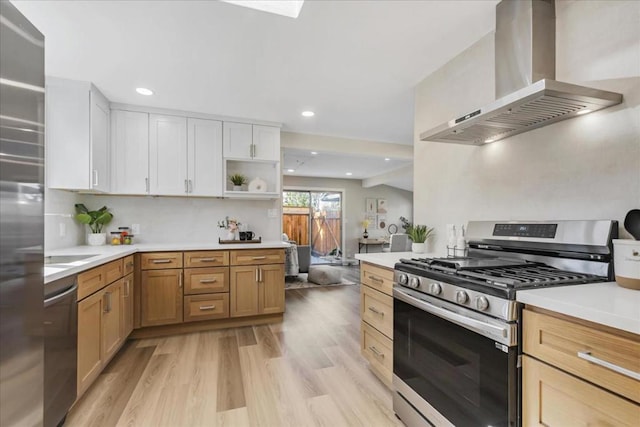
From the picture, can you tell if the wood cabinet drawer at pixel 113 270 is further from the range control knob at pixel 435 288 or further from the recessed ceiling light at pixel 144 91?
the range control knob at pixel 435 288

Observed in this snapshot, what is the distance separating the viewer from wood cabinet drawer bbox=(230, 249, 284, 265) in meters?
3.25

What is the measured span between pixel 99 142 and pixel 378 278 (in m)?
2.91

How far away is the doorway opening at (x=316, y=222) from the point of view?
8250 millimetres

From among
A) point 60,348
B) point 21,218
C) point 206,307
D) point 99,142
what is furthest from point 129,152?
point 21,218

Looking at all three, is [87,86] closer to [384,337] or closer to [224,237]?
[224,237]

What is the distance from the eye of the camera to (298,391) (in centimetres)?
204

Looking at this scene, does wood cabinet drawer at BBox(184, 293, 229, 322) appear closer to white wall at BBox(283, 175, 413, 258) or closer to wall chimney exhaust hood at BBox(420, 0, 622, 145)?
wall chimney exhaust hood at BBox(420, 0, 622, 145)

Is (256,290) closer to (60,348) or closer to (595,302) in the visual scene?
(60,348)

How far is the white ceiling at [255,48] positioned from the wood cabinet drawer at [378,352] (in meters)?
2.03

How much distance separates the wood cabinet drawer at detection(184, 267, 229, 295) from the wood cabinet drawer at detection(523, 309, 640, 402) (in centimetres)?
279

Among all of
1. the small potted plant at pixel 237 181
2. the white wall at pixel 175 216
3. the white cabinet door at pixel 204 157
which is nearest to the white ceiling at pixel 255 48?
the white cabinet door at pixel 204 157

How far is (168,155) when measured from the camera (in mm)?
3328

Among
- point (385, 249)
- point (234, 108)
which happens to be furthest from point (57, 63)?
point (385, 249)

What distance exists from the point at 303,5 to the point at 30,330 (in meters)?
1.95
